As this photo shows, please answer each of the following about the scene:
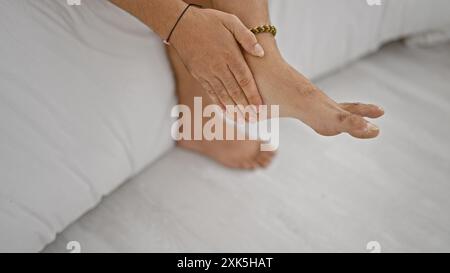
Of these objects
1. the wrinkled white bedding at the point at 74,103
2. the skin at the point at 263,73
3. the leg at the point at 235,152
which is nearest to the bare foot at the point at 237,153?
the leg at the point at 235,152

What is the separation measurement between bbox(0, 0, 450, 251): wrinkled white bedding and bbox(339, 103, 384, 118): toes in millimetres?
300

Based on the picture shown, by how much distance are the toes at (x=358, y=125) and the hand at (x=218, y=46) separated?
17cm

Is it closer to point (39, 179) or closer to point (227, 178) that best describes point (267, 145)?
point (227, 178)

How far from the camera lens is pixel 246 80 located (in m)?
0.77

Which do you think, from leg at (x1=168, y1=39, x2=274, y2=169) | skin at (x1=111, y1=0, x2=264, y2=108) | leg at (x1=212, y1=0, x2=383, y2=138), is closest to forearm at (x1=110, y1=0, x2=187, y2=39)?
skin at (x1=111, y1=0, x2=264, y2=108)

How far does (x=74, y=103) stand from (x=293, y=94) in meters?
0.41

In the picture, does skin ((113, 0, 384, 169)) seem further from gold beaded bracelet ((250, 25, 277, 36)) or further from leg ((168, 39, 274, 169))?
leg ((168, 39, 274, 169))

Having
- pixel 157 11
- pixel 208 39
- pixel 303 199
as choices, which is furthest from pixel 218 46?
pixel 303 199

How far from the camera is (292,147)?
3.56ft

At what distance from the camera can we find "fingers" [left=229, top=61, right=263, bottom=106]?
764 millimetres

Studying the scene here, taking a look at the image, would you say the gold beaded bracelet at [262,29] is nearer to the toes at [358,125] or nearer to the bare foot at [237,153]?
the toes at [358,125]

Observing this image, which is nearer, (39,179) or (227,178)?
(39,179)

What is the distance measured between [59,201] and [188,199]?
291 millimetres
